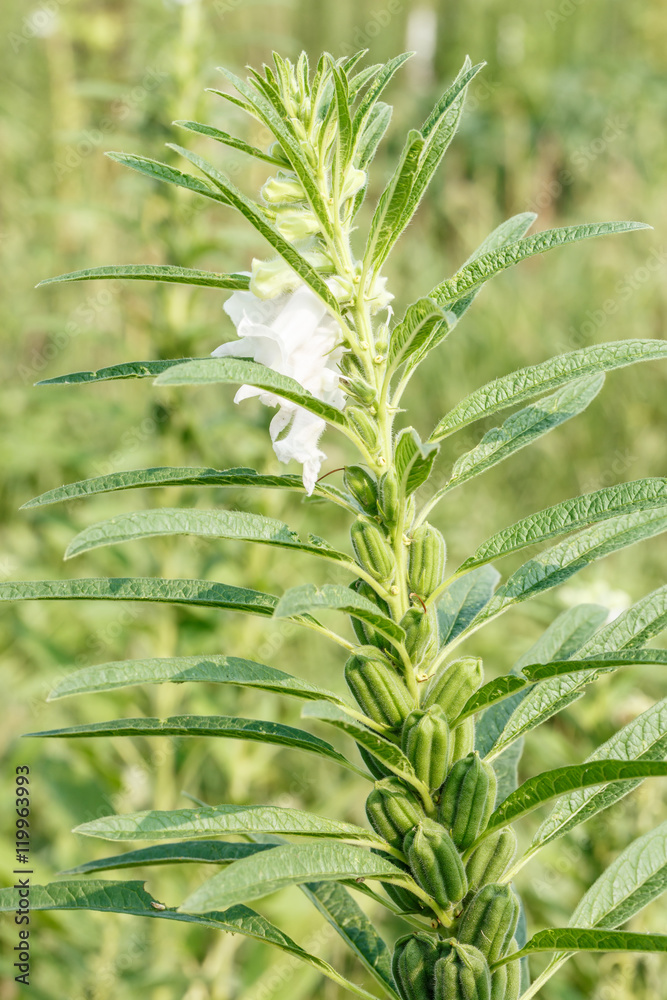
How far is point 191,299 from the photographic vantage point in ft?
7.36

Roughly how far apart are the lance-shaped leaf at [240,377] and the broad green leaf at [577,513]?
0.57ft

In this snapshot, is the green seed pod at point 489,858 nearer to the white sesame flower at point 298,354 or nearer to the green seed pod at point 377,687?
the green seed pod at point 377,687

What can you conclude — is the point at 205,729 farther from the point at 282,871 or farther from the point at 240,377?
the point at 240,377

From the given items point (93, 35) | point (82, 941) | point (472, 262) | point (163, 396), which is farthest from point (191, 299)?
point (93, 35)

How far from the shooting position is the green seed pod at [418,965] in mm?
646

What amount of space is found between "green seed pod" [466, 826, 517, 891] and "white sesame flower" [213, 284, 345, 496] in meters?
0.30

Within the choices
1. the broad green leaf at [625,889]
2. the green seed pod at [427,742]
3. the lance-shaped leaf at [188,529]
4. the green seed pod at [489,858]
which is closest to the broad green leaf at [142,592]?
the lance-shaped leaf at [188,529]

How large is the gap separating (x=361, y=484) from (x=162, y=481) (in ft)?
0.53

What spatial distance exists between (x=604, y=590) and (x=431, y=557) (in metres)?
1.43

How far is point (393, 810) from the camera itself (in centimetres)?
66

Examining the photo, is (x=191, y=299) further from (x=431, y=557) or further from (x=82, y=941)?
(x=431, y=557)

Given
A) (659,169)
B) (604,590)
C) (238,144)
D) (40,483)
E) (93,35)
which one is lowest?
(238,144)

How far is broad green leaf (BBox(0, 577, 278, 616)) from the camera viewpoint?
631mm

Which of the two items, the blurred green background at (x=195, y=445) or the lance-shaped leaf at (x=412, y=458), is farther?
the blurred green background at (x=195, y=445)
